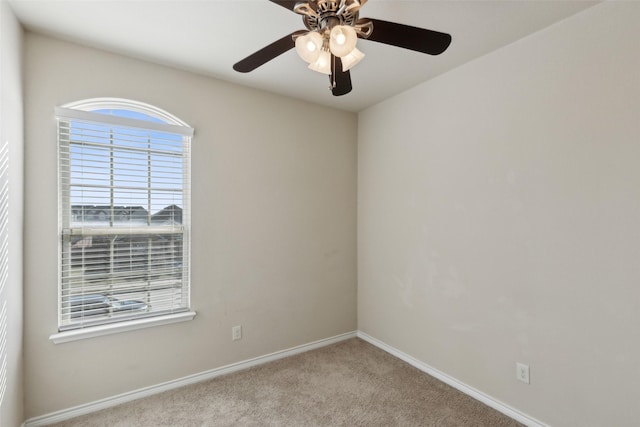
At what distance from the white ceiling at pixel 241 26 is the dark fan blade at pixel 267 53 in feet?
1.45

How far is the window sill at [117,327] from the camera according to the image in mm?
2137

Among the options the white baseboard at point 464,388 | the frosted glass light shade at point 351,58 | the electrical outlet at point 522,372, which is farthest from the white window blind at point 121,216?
the electrical outlet at point 522,372

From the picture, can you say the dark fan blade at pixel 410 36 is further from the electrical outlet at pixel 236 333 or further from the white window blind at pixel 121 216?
the electrical outlet at pixel 236 333

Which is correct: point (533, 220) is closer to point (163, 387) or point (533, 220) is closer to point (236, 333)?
point (236, 333)

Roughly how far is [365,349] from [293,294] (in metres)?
0.92

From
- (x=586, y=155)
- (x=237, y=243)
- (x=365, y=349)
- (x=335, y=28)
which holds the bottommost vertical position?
(x=365, y=349)

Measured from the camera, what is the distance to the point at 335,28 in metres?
1.26

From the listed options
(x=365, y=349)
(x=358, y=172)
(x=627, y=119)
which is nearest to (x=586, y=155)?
(x=627, y=119)

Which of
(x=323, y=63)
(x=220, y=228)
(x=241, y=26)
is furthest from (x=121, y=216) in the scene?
(x=323, y=63)

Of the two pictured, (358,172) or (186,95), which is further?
(358,172)

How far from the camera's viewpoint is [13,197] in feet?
6.07

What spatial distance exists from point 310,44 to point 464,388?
2.61m

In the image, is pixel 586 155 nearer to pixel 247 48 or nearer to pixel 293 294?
pixel 247 48

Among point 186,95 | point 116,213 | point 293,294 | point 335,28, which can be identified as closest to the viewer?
point 335,28
